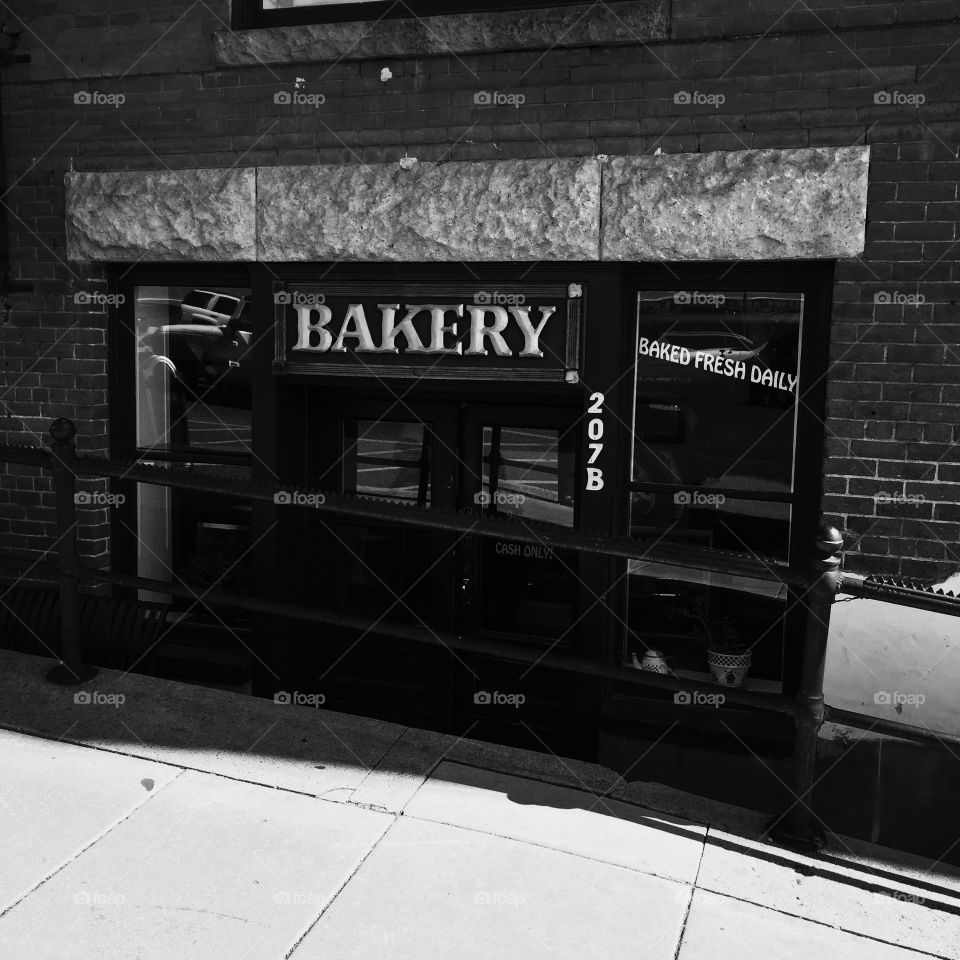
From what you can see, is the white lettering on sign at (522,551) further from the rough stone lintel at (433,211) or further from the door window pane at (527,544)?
the rough stone lintel at (433,211)

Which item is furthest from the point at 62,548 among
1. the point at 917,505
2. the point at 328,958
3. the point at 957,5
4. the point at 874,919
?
the point at 957,5

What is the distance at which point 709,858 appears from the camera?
3.21m

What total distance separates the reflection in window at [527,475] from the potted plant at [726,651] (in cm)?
90

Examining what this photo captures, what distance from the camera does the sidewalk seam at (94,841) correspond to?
2.78 meters

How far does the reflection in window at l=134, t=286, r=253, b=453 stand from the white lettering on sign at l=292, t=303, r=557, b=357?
1.42 ft

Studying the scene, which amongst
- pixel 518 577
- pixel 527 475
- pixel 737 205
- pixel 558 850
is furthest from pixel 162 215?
pixel 558 850

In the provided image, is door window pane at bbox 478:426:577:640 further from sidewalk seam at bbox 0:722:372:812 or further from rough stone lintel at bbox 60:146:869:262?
sidewalk seam at bbox 0:722:372:812

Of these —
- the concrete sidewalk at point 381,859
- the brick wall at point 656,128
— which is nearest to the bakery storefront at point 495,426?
the brick wall at point 656,128

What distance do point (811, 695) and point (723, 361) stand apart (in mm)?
1932

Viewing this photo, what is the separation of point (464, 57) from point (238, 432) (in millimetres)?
2232

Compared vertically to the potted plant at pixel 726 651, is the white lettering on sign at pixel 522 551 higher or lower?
higher

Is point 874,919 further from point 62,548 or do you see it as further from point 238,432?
point 238,432

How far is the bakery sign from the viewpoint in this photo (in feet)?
15.9

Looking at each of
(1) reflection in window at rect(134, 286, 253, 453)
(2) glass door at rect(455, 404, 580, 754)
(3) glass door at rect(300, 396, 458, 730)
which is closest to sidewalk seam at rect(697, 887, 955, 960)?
(2) glass door at rect(455, 404, 580, 754)
